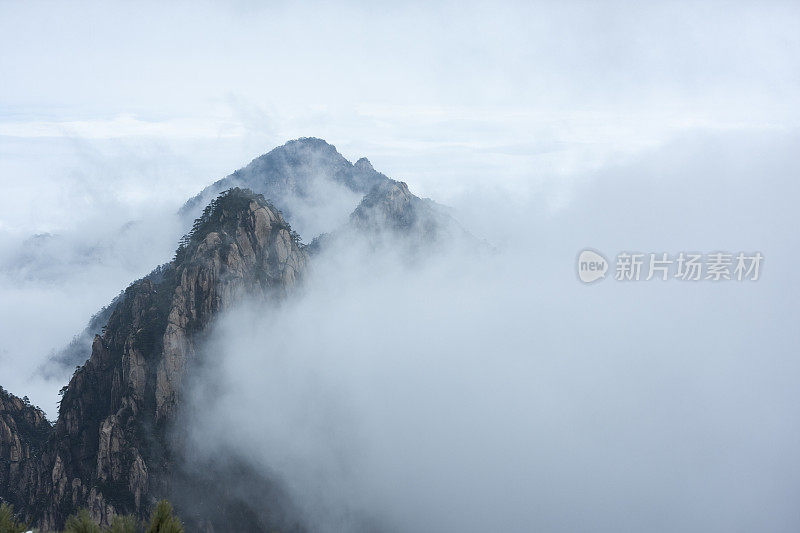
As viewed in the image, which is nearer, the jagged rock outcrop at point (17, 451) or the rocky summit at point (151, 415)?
the rocky summit at point (151, 415)

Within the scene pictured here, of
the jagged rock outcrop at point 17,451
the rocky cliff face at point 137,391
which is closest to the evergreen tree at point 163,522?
the rocky cliff face at point 137,391

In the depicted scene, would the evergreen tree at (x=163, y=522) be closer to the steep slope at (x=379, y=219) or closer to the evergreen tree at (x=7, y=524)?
the evergreen tree at (x=7, y=524)

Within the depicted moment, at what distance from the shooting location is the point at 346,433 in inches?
5625

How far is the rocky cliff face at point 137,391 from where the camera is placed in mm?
97125

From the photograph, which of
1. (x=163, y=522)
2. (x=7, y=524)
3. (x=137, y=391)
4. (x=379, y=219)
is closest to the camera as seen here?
(x=163, y=522)

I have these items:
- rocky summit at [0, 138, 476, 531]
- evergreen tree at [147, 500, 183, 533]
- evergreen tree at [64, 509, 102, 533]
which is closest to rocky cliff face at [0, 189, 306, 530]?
rocky summit at [0, 138, 476, 531]

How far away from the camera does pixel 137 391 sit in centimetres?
10112

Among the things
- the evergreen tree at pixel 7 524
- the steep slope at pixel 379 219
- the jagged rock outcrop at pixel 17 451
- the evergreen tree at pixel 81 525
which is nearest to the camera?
the evergreen tree at pixel 7 524

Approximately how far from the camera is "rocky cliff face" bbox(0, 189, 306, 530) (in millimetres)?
97125

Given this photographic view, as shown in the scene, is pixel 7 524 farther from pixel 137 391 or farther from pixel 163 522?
pixel 137 391

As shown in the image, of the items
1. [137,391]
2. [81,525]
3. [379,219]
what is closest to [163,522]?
[81,525]

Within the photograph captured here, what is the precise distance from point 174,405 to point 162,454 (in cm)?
841

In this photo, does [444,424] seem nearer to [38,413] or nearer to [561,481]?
[561,481]

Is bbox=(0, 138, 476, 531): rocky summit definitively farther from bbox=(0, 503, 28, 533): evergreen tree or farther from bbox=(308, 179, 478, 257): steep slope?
bbox=(0, 503, 28, 533): evergreen tree
